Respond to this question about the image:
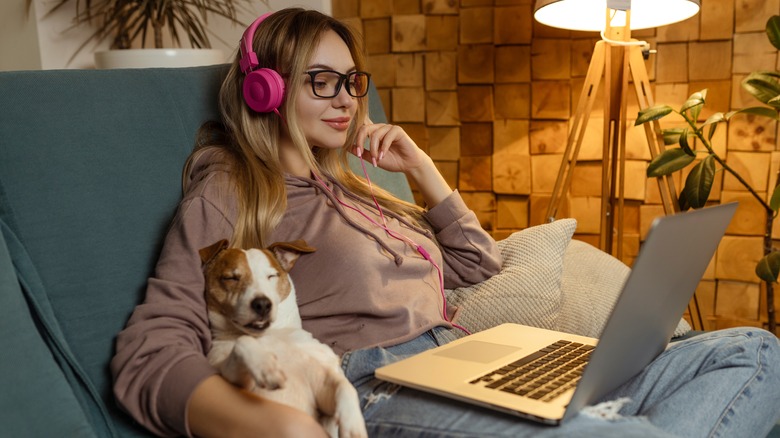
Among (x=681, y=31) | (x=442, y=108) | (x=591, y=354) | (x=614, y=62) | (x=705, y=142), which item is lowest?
(x=591, y=354)

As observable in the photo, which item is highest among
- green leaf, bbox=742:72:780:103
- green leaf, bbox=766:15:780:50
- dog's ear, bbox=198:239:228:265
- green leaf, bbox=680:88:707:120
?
green leaf, bbox=766:15:780:50

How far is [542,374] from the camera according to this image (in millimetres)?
996

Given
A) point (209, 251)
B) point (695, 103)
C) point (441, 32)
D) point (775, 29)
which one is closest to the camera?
point (209, 251)

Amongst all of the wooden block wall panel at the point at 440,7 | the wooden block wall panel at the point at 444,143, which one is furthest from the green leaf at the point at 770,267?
the wooden block wall panel at the point at 440,7

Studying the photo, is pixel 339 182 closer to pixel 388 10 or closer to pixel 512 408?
pixel 512 408

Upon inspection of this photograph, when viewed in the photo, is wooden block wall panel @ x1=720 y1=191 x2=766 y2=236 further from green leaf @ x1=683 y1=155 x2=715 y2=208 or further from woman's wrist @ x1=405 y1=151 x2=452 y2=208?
woman's wrist @ x1=405 y1=151 x2=452 y2=208

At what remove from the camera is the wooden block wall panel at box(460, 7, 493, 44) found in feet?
8.13

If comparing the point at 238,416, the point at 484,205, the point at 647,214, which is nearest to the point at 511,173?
the point at 484,205

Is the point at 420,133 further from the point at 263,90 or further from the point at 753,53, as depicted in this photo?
the point at 263,90

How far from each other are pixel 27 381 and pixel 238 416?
0.86ft

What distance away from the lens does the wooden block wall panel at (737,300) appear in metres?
2.33

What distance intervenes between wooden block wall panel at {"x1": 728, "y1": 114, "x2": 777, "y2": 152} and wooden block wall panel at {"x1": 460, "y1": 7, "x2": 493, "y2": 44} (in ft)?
2.85

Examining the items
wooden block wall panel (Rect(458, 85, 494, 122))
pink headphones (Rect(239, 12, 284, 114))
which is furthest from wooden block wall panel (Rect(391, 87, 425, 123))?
pink headphones (Rect(239, 12, 284, 114))

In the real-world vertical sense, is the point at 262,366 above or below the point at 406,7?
below
